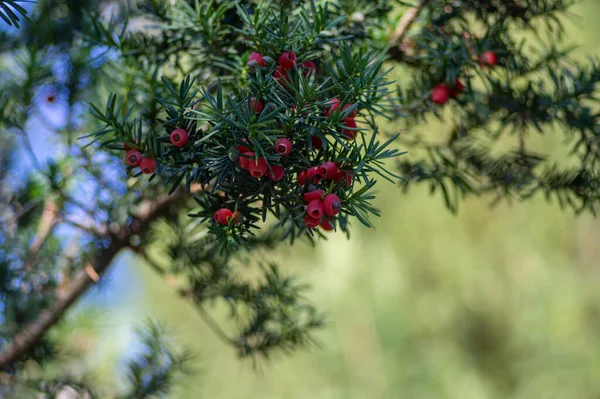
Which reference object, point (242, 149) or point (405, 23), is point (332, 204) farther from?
point (405, 23)

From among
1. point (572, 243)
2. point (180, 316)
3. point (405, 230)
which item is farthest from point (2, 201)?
point (180, 316)

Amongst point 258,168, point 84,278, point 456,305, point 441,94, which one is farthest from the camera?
point 456,305

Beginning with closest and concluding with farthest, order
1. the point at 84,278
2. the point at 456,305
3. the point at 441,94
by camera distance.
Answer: the point at 441,94
the point at 84,278
the point at 456,305

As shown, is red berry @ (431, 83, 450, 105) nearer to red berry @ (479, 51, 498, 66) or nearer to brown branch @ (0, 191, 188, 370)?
red berry @ (479, 51, 498, 66)

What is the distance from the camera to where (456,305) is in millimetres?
2457

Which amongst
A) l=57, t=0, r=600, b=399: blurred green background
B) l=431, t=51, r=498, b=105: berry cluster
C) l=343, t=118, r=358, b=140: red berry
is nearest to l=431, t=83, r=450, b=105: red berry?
l=431, t=51, r=498, b=105: berry cluster

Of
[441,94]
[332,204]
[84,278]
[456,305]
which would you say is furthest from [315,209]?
[456,305]

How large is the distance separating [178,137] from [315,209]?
105 millimetres

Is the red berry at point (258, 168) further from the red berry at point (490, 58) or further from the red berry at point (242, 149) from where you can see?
the red berry at point (490, 58)

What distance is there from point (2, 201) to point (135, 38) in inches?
18.6

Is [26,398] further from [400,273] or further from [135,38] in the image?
[400,273]

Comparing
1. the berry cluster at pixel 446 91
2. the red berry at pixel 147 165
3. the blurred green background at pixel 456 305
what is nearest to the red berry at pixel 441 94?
the berry cluster at pixel 446 91

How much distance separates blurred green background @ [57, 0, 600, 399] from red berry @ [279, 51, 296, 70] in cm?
178

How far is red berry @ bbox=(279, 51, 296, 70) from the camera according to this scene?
408mm
